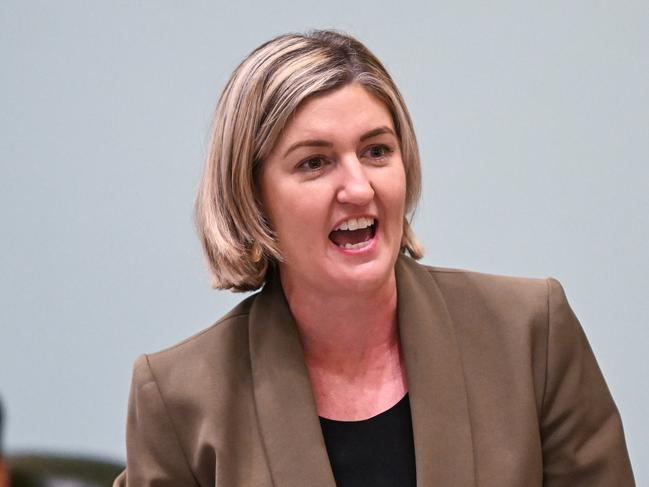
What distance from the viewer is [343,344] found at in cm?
206

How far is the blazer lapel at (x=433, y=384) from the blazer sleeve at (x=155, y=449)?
1.33 feet

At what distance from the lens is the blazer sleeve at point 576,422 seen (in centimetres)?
192

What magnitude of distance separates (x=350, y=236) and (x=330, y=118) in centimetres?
19

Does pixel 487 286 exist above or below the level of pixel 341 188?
Result: below

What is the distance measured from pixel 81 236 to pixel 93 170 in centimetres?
17

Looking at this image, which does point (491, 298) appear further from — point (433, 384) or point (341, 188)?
point (341, 188)

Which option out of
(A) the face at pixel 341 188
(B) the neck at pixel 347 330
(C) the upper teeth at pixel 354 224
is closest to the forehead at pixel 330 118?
(A) the face at pixel 341 188

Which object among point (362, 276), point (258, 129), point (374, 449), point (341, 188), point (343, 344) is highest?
point (258, 129)

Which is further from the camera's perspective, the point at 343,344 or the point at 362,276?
the point at 343,344

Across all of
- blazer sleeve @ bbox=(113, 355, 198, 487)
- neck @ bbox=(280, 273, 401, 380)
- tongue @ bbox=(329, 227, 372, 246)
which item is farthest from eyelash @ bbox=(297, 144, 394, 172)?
blazer sleeve @ bbox=(113, 355, 198, 487)

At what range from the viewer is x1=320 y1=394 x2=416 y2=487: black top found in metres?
1.95

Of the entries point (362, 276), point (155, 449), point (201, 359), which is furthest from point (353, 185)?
point (155, 449)

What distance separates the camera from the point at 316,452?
193 cm

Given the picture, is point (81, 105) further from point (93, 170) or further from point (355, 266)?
point (355, 266)
